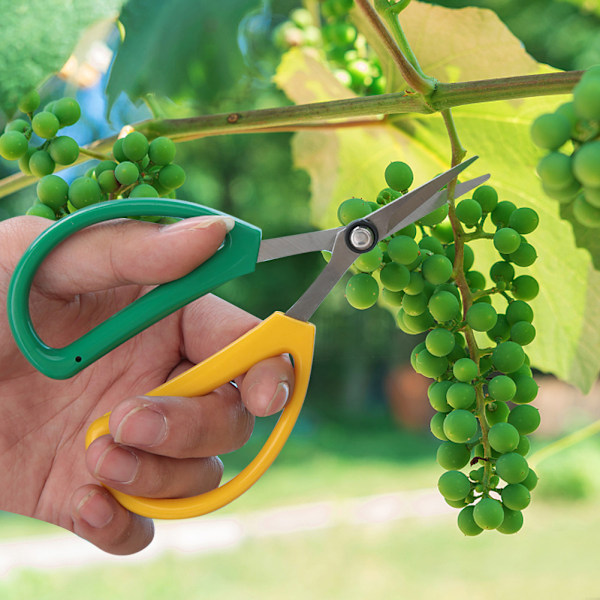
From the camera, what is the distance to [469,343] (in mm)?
376

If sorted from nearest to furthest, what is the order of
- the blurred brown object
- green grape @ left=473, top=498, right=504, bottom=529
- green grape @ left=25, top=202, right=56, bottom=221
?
green grape @ left=473, top=498, right=504, bottom=529 < green grape @ left=25, top=202, right=56, bottom=221 < the blurred brown object

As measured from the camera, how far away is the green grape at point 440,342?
0.36 metres

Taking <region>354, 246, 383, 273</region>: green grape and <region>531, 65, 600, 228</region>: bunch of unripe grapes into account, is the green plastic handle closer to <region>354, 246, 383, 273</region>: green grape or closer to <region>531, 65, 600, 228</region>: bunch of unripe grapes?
<region>354, 246, 383, 273</region>: green grape

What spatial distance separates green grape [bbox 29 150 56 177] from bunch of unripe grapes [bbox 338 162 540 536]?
198 mm

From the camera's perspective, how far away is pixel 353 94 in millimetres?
663

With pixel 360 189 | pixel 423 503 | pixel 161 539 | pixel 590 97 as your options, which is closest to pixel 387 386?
pixel 423 503

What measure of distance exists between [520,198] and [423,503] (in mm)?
3176

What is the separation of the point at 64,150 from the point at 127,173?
5cm

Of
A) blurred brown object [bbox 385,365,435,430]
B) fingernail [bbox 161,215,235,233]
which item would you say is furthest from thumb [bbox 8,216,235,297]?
blurred brown object [bbox 385,365,435,430]

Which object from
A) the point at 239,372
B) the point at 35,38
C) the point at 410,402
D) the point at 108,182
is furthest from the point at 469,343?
the point at 410,402

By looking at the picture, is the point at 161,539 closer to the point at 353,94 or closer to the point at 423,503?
the point at 423,503

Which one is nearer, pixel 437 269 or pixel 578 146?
pixel 578 146

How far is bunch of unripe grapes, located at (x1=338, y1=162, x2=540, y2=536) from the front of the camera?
1.16 ft

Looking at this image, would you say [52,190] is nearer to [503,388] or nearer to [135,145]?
[135,145]
